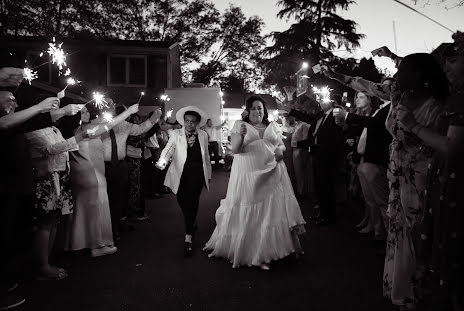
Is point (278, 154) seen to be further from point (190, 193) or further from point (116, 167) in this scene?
point (116, 167)

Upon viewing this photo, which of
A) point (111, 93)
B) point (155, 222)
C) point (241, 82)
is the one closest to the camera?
point (155, 222)

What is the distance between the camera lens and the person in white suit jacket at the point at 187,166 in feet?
20.6

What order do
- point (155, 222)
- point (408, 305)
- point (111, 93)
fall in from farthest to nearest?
point (111, 93), point (155, 222), point (408, 305)

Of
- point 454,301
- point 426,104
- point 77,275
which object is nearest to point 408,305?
point 454,301

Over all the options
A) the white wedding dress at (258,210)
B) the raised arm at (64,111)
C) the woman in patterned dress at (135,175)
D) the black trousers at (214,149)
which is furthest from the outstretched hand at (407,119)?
the black trousers at (214,149)

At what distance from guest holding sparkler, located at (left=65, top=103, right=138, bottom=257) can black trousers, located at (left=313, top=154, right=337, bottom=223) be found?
4.00m

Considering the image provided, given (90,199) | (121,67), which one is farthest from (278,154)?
(121,67)

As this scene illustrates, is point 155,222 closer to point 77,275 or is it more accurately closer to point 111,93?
point 77,275

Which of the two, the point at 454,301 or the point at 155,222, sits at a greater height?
the point at 454,301

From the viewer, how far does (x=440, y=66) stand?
3357 millimetres

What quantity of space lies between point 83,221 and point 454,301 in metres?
4.99

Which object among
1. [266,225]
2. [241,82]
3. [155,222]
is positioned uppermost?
[241,82]

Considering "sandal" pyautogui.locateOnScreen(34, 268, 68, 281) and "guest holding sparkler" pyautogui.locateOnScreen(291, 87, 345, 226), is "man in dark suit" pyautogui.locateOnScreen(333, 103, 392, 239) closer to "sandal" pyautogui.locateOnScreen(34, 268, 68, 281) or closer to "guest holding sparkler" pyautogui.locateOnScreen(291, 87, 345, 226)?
"guest holding sparkler" pyautogui.locateOnScreen(291, 87, 345, 226)

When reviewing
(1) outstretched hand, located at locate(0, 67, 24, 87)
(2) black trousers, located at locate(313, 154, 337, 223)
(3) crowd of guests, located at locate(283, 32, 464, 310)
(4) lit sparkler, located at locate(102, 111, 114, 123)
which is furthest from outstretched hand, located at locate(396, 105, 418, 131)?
(2) black trousers, located at locate(313, 154, 337, 223)
